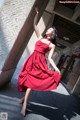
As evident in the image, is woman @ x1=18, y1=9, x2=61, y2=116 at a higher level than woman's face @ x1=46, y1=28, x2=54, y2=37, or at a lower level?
lower

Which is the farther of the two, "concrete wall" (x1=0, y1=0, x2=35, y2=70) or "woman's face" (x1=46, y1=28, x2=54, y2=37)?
"concrete wall" (x1=0, y1=0, x2=35, y2=70)

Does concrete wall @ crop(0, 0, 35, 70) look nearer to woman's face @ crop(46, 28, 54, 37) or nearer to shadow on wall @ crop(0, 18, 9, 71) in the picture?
shadow on wall @ crop(0, 18, 9, 71)

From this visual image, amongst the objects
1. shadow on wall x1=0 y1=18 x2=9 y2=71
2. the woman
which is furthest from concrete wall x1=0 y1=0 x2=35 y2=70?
the woman

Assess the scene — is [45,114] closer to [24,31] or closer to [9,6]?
[24,31]

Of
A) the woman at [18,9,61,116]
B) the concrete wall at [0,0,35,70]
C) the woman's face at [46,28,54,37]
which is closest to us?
the woman at [18,9,61,116]

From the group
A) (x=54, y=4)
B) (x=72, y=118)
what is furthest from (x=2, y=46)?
(x=54, y=4)

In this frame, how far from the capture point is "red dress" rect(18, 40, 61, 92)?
509 centimetres

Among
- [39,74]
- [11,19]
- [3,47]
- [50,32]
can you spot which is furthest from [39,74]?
[11,19]

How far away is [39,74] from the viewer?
5168 mm

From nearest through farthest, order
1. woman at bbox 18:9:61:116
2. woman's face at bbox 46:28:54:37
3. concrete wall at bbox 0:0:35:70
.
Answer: woman at bbox 18:9:61:116
woman's face at bbox 46:28:54:37
concrete wall at bbox 0:0:35:70

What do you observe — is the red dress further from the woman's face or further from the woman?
the woman's face

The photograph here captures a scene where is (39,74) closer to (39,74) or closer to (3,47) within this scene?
(39,74)

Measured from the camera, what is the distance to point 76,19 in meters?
12.3

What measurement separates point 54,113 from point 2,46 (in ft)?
5.65
